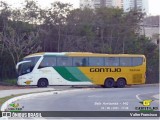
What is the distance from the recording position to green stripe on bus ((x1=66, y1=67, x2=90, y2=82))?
2895 centimetres

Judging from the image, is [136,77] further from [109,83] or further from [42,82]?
[42,82]

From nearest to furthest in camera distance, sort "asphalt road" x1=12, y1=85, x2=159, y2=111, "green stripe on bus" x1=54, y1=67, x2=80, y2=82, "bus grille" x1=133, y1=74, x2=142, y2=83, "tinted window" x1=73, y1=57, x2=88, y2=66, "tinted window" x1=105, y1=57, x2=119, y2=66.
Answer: "asphalt road" x1=12, y1=85, x2=159, y2=111
"green stripe on bus" x1=54, y1=67, x2=80, y2=82
"tinted window" x1=73, y1=57, x2=88, y2=66
"tinted window" x1=105, y1=57, x2=119, y2=66
"bus grille" x1=133, y1=74, x2=142, y2=83

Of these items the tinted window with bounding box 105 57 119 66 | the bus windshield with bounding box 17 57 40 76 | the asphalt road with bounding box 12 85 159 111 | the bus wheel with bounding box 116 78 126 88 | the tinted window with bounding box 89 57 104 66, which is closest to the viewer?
the asphalt road with bounding box 12 85 159 111

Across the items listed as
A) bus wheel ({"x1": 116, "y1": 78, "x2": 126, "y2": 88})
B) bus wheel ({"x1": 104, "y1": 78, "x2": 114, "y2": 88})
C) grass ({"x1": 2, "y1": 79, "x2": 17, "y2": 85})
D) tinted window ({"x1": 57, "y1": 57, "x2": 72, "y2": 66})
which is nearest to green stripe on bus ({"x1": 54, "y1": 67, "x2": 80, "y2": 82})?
tinted window ({"x1": 57, "y1": 57, "x2": 72, "y2": 66})

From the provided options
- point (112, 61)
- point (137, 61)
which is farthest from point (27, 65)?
point (137, 61)

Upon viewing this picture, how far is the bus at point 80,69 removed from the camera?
28.7 meters

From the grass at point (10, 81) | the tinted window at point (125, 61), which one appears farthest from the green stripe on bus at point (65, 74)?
the grass at point (10, 81)

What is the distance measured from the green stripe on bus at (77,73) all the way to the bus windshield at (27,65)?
93.8 inches

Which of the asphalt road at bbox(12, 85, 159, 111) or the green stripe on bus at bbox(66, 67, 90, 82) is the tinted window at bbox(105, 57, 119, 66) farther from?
the asphalt road at bbox(12, 85, 159, 111)

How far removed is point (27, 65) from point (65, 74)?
2.71 m

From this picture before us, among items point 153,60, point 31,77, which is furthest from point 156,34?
point 31,77

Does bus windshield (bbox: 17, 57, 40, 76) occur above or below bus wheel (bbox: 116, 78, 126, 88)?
above

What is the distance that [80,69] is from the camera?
2922 cm

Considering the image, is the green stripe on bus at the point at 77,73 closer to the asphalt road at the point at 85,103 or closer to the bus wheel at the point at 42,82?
the bus wheel at the point at 42,82
